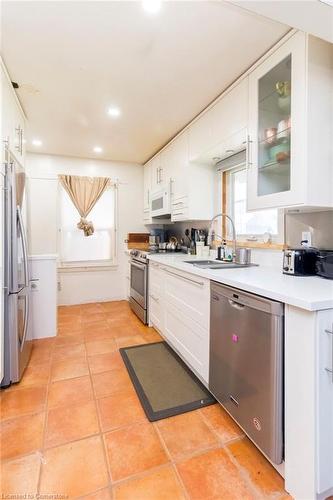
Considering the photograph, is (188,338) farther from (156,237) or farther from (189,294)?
(156,237)

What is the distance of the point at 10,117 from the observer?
6.75 ft

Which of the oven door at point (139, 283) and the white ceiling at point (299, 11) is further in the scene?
the oven door at point (139, 283)

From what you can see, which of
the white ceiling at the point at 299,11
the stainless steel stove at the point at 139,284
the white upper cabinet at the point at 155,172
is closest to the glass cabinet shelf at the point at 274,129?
the white ceiling at the point at 299,11

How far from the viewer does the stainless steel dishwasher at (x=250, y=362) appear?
44.8 inches

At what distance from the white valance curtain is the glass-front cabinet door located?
9.44 ft

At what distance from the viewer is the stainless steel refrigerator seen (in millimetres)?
1782

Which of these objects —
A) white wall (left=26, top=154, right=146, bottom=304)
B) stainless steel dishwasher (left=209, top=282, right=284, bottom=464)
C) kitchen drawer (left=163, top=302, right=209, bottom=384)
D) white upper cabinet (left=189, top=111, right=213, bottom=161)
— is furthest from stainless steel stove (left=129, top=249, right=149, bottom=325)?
stainless steel dishwasher (left=209, top=282, right=284, bottom=464)

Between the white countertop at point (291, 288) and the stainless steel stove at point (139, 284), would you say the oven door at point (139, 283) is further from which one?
the white countertop at point (291, 288)

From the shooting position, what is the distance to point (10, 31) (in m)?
1.57

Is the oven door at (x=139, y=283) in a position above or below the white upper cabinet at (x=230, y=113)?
below

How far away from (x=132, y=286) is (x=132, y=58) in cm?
271

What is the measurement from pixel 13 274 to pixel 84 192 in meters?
2.51

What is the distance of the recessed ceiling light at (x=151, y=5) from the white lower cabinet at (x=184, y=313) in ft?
5.34

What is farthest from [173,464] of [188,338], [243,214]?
[243,214]
